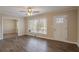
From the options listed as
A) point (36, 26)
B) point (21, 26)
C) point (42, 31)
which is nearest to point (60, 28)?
point (42, 31)

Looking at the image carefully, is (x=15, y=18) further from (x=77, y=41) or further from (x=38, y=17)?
(x=77, y=41)

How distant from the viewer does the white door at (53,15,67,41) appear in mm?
2408

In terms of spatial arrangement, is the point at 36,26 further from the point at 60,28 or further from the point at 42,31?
the point at 60,28

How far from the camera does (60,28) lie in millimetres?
2539

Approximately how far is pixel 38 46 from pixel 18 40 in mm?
668

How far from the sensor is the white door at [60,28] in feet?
7.90

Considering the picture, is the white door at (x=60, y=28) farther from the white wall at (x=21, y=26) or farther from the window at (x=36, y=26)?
the white wall at (x=21, y=26)

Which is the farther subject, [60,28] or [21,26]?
[60,28]

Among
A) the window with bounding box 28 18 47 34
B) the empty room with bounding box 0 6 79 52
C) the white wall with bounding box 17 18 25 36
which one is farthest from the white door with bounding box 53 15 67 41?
the white wall with bounding box 17 18 25 36

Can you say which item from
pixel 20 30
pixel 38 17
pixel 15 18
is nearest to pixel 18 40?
pixel 20 30

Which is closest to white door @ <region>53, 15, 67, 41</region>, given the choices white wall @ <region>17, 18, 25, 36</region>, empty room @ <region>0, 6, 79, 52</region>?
empty room @ <region>0, 6, 79, 52</region>

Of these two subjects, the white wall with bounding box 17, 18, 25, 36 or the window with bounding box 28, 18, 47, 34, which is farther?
the window with bounding box 28, 18, 47, 34

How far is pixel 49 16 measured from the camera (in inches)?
108

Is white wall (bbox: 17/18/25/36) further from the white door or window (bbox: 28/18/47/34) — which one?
the white door
